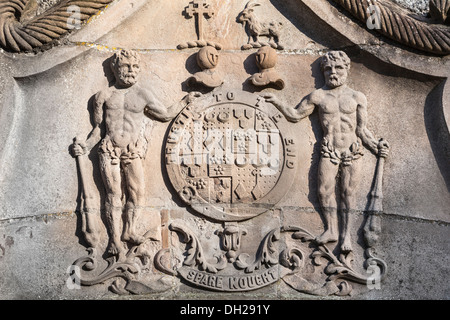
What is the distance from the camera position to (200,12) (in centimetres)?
752

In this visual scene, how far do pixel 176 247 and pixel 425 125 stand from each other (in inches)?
80.8

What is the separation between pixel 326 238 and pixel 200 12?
1944mm

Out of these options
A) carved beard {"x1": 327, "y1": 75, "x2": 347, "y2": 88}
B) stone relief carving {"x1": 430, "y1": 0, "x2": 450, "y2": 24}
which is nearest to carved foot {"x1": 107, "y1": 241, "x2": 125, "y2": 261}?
carved beard {"x1": 327, "y1": 75, "x2": 347, "y2": 88}

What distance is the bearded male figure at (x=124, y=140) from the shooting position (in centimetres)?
723

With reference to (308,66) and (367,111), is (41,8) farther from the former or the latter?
(367,111)

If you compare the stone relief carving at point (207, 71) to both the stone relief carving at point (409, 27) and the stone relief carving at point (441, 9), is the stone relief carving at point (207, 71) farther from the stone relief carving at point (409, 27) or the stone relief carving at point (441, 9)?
the stone relief carving at point (441, 9)

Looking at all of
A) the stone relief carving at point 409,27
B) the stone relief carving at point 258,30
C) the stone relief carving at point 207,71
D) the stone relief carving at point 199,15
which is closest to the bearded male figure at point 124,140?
the stone relief carving at point 207,71

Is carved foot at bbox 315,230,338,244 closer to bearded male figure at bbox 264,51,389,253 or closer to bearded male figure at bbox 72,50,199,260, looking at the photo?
bearded male figure at bbox 264,51,389,253

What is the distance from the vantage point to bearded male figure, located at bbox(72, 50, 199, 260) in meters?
7.23

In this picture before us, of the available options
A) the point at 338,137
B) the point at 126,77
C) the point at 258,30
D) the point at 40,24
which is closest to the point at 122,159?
the point at 126,77

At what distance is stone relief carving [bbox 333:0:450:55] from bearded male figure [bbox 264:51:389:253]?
35cm

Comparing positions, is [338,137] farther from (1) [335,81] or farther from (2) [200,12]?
(2) [200,12]

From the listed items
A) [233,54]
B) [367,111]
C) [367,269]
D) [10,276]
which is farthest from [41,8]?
[367,269]

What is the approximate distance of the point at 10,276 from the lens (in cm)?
718
